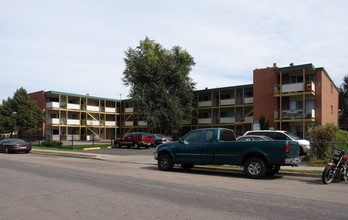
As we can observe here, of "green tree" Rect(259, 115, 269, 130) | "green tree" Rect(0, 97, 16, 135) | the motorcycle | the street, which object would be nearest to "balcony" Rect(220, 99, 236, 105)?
"green tree" Rect(259, 115, 269, 130)

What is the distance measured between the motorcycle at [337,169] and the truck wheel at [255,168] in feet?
6.52

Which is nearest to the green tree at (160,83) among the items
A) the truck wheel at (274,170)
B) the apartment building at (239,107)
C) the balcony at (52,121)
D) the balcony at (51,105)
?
the apartment building at (239,107)

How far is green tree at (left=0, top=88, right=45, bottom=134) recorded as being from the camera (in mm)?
40719

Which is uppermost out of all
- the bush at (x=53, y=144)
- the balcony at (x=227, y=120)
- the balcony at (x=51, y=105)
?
the balcony at (x=51, y=105)

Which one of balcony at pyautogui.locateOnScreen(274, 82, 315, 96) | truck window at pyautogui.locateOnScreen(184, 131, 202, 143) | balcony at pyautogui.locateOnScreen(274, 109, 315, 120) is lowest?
truck window at pyautogui.locateOnScreen(184, 131, 202, 143)

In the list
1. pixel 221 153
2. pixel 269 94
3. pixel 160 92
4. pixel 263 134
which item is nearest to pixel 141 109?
pixel 160 92

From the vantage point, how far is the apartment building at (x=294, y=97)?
28.5 metres

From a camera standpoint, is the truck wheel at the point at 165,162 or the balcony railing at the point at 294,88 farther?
the balcony railing at the point at 294,88

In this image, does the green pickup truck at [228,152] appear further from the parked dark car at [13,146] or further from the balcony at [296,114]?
the balcony at [296,114]

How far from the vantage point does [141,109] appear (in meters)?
38.2

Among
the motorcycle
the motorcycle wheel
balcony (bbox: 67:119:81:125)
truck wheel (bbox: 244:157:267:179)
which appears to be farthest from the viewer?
balcony (bbox: 67:119:81:125)

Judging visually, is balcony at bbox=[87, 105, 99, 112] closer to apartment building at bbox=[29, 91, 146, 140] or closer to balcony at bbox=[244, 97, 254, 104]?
apartment building at bbox=[29, 91, 146, 140]

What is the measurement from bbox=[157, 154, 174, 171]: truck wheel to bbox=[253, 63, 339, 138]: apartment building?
19.9 m

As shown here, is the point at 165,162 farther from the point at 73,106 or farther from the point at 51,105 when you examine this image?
the point at 73,106
